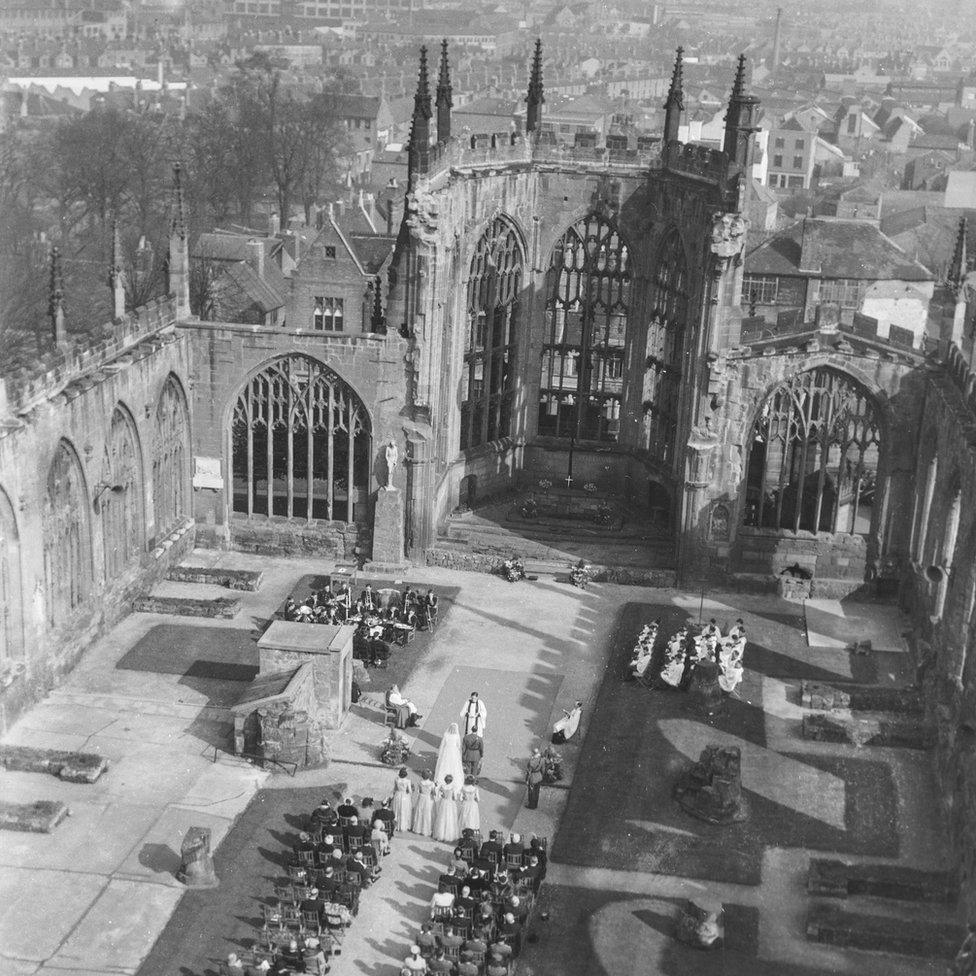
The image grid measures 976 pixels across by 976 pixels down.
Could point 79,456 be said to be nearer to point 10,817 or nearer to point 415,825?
point 10,817

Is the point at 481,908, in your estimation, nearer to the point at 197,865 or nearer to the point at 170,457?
the point at 197,865

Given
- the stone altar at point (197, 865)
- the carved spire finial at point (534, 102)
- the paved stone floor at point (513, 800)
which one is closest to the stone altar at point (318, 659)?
the paved stone floor at point (513, 800)

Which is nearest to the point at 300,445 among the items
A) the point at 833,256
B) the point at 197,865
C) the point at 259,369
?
the point at 259,369

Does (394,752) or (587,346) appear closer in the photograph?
(394,752)

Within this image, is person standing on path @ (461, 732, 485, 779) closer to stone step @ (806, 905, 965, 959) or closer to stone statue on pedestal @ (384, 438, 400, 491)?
stone step @ (806, 905, 965, 959)

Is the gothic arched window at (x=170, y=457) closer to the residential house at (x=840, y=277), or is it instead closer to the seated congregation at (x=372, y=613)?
the seated congregation at (x=372, y=613)

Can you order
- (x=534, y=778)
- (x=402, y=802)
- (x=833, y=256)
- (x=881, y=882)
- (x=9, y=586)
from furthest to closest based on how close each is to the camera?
(x=833, y=256), (x=9, y=586), (x=534, y=778), (x=402, y=802), (x=881, y=882)

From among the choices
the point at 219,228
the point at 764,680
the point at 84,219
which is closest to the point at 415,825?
the point at 764,680
